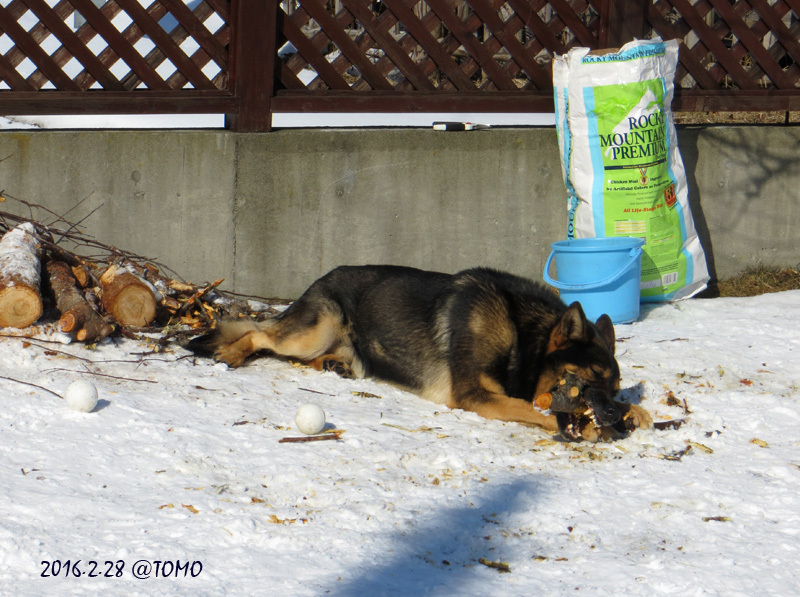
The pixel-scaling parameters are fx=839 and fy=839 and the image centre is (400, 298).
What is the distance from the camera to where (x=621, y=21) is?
6273mm

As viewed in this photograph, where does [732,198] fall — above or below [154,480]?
above

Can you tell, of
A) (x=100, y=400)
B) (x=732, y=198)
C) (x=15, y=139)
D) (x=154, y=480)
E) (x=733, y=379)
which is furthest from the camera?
(x=732, y=198)

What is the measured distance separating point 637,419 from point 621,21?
3.53 metres

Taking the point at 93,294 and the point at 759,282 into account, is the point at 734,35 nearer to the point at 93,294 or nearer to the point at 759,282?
the point at 759,282

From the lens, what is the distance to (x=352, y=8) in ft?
19.9

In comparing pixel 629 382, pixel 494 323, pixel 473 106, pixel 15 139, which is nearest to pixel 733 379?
pixel 629 382

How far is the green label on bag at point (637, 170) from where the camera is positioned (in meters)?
5.59

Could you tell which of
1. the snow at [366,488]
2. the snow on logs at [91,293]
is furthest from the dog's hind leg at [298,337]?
the snow on logs at [91,293]

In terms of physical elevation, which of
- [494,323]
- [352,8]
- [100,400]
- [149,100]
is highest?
[352,8]

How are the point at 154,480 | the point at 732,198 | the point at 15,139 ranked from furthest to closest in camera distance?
the point at 732,198, the point at 15,139, the point at 154,480

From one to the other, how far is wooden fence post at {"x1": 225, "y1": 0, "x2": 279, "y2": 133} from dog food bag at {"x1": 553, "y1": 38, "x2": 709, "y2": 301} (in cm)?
201

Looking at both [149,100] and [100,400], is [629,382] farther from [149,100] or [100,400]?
[149,100]

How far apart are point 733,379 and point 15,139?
15.8ft

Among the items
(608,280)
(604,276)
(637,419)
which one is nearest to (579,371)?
(637,419)
